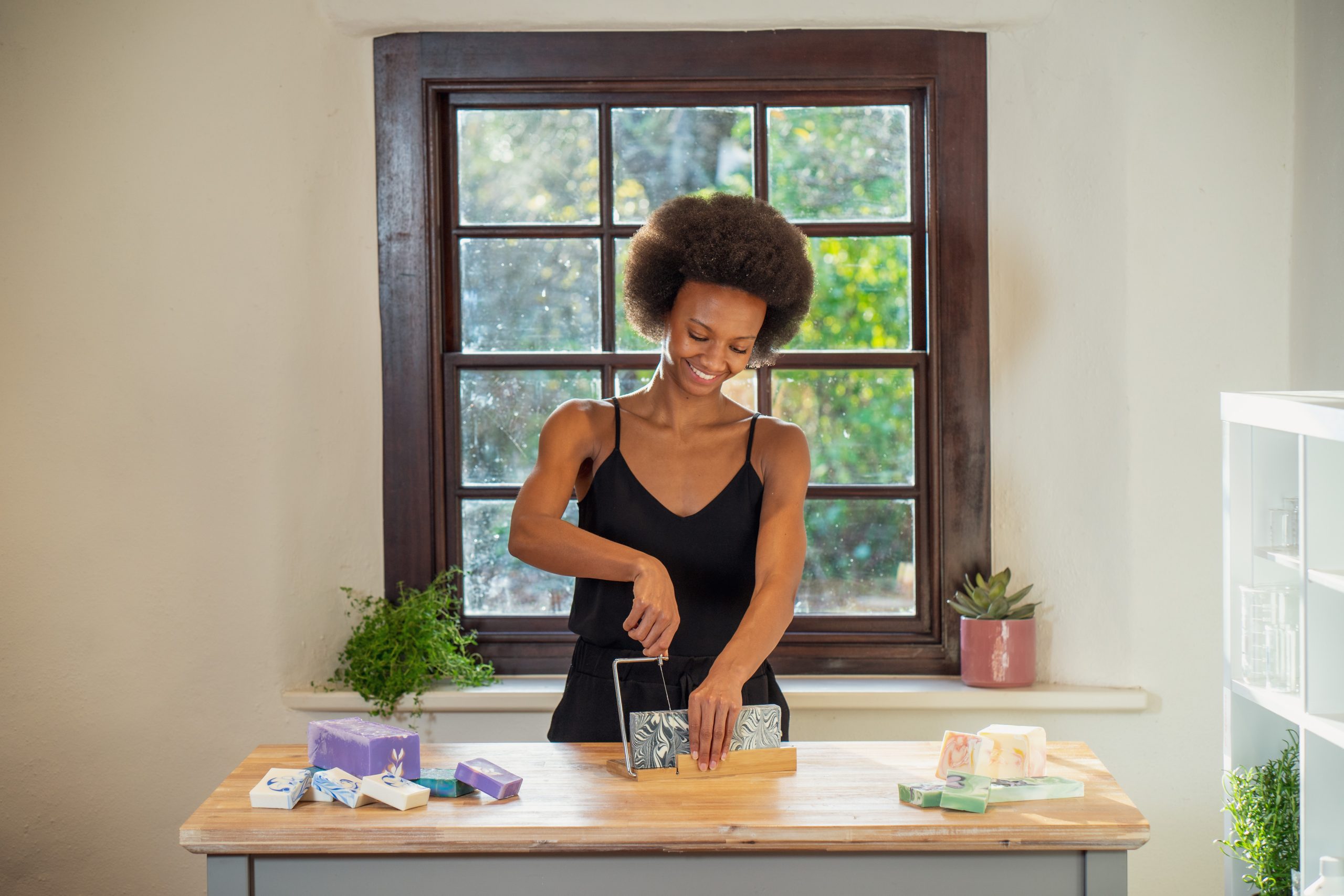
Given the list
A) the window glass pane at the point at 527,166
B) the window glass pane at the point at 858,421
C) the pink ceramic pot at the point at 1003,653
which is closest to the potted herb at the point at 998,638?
the pink ceramic pot at the point at 1003,653

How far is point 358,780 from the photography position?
176cm

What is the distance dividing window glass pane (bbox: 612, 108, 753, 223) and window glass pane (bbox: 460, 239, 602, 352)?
0.20 m

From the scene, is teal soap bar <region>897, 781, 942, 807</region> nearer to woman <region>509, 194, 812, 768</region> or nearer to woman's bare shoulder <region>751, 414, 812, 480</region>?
woman <region>509, 194, 812, 768</region>

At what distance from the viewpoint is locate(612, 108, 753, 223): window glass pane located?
10.7 ft

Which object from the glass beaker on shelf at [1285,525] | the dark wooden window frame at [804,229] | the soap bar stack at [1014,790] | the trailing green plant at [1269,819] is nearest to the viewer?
the soap bar stack at [1014,790]

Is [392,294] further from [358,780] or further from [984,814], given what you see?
[984,814]

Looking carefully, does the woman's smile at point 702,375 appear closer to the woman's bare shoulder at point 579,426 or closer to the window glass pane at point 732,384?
the woman's bare shoulder at point 579,426

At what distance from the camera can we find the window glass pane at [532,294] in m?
3.32

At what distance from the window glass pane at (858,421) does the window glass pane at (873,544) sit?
0.08 m

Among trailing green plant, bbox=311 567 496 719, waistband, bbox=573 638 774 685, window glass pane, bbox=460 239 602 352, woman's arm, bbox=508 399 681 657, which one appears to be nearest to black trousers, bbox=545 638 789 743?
waistband, bbox=573 638 774 685

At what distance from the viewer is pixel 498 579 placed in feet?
11.0

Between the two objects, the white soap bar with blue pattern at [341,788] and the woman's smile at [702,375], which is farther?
the woman's smile at [702,375]

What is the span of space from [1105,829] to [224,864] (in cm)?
126

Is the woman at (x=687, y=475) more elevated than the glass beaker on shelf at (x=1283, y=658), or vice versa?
the woman at (x=687, y=475)
